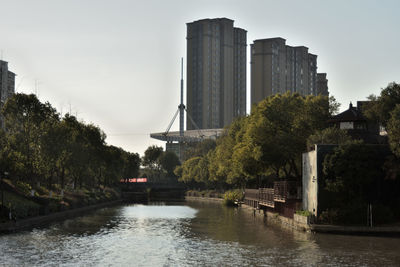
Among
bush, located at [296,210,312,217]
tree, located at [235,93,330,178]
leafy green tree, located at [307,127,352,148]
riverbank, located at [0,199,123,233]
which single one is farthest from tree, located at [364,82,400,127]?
riverbank, located at [0,199,123,233]

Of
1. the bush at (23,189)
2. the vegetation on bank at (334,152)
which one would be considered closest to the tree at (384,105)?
the vegetation on bank at (334,152)

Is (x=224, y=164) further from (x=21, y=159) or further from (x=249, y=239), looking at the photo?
(x=249, y=239)

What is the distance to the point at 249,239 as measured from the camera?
52719 mm

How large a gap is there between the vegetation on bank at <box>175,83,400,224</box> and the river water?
17.3 feet

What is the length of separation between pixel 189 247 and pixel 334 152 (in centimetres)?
1934

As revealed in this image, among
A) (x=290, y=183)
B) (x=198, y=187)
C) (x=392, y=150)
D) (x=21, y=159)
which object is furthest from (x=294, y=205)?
(x=198, y=187)

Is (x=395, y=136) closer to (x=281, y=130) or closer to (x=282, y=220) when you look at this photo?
(x=282, y=220)

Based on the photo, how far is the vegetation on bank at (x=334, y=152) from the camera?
182 ft

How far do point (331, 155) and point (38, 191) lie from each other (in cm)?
5114

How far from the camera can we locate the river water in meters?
38.9

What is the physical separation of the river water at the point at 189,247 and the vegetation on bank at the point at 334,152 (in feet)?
17.3

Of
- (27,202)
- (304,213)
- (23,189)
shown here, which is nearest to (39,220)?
(27,202)

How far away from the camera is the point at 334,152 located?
186 ft

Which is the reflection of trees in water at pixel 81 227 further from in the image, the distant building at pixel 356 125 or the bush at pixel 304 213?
the distant building at pixel 356 125
